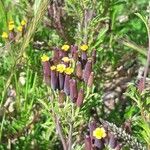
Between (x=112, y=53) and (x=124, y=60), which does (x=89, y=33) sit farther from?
(x=124, y=60)

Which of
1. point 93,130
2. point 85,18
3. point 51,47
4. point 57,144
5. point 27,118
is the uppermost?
point 85,18

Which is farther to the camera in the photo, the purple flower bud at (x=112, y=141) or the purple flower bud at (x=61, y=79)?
the purple flower bud at (x=61, y=79)

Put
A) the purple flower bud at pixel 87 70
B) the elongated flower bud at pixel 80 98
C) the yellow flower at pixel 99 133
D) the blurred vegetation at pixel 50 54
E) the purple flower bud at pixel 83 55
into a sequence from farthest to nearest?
the blurred vegetation at pixel 50 54 → the purple flower bud at pixel 83 55 → the purple flower bud at pixel 87 70 → the elongated flower bud at pixel 80 98 → the yellow flower at pixel 99 133

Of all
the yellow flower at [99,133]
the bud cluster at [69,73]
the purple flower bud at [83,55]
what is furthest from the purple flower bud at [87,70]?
the yellow flower at [99,133]

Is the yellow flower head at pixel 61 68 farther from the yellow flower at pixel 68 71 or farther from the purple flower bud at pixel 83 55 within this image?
the purple flower bud at pixel 83 55

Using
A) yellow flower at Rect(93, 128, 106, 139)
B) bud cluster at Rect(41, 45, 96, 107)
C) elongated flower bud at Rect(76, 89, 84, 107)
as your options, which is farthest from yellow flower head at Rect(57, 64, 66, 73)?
yellow flower at Rect(93, 128, 106, 139)

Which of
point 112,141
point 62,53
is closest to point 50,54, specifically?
point 62,53

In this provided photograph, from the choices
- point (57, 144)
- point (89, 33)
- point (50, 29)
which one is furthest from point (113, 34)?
point (57, 144)
